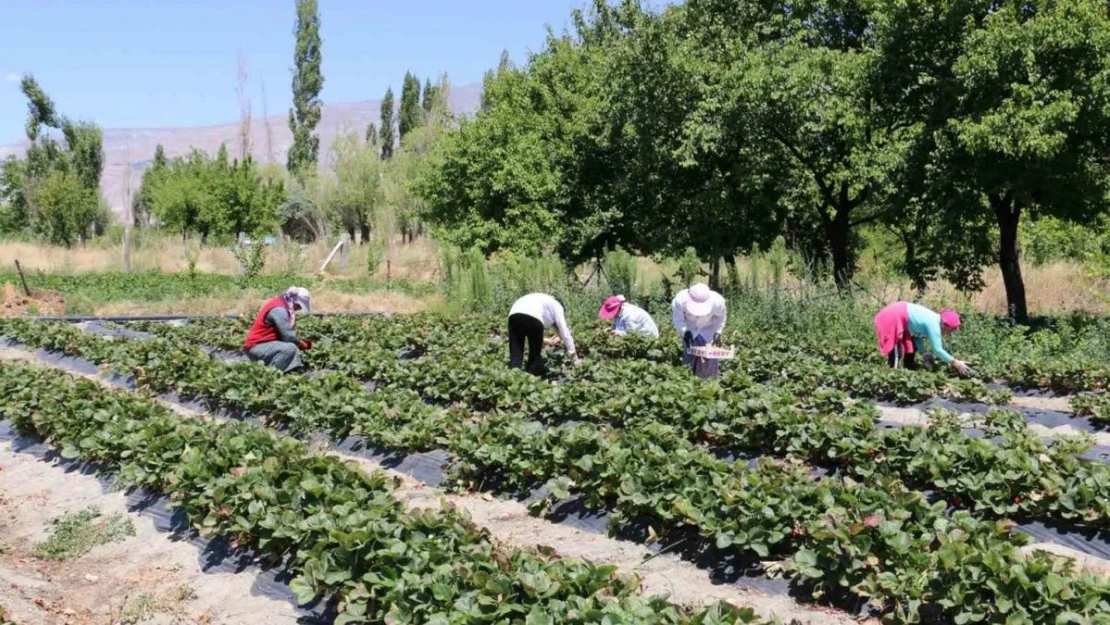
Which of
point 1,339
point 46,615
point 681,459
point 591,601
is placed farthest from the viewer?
point 1,339

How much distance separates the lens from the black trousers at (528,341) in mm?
9969

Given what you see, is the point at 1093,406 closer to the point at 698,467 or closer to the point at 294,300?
the point at 698,467

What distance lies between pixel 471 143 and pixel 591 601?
856 inches

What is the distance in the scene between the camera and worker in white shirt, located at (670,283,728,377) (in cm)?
938

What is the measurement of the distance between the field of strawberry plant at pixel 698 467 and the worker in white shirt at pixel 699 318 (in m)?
0.45

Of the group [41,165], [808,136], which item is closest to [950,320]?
[808,136]

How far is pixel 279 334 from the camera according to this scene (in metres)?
11.3

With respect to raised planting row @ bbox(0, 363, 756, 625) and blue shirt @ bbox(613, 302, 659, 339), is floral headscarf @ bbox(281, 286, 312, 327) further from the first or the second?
blue shirt @ bbox(613, 302, 659, 339)

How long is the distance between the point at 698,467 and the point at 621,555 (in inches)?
27.6

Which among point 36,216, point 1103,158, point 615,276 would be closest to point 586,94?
point 615,276

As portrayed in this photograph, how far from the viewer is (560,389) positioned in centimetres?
844

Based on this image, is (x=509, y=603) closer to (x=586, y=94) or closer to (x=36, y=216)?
(x=586, y=94)

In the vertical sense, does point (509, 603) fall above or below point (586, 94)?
below

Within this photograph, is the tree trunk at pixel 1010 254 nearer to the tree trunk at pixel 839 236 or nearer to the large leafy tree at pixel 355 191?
the tree trunk at pixel 839 236
